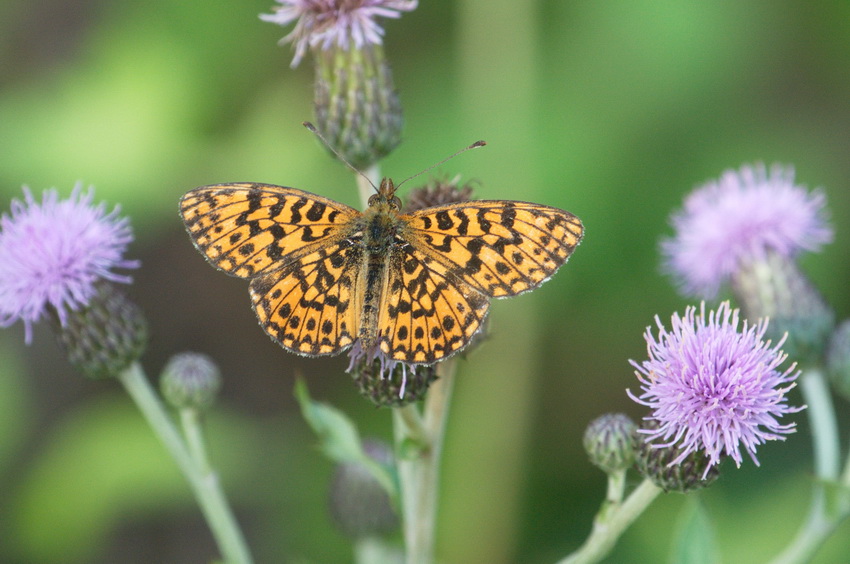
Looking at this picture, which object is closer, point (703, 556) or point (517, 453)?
point (703, 556)

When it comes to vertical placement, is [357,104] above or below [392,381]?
above

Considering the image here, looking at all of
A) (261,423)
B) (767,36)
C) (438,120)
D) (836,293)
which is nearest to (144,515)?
(261,423)

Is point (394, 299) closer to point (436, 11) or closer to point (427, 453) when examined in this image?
point (427, 453)

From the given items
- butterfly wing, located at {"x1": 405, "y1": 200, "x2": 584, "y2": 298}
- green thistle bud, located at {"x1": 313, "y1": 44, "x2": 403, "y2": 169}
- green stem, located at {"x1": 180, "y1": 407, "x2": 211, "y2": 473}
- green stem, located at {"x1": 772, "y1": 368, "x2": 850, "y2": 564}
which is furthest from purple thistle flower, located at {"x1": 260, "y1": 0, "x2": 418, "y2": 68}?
green stem, located at {"x1": 772, "y1": 368, "x2": 850, "y2": 564}

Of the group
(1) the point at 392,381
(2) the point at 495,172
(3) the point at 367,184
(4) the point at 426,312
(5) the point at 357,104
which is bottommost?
(1) the point at 392,381

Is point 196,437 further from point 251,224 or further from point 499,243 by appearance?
point 499,243

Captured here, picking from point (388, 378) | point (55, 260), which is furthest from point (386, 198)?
point (55, 260)

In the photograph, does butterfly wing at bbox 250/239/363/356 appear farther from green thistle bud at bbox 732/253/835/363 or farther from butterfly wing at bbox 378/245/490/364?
green thistle bud at bbox 732/253/835/363

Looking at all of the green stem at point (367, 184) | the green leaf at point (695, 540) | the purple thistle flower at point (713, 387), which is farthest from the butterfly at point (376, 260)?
the green leaf at point (695, 540)
